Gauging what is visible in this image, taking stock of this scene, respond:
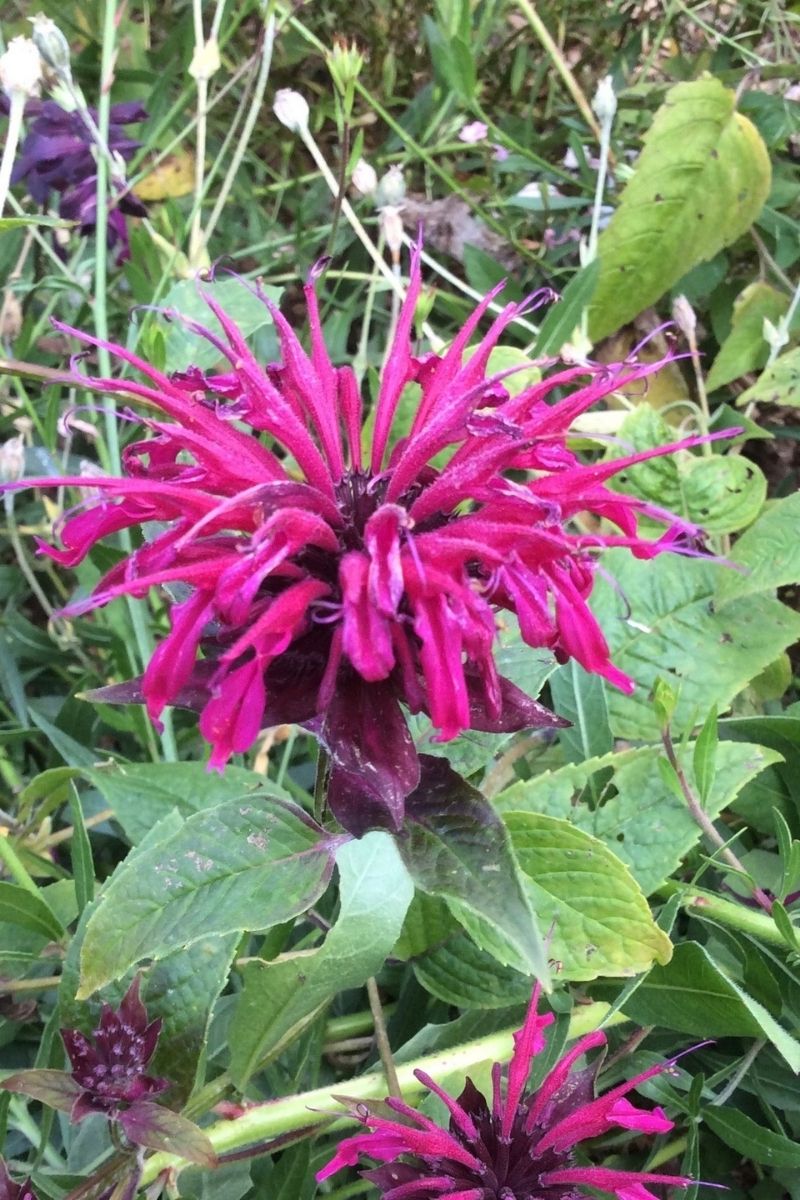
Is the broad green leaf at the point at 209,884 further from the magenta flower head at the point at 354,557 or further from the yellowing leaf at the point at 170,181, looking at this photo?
the yellowing leaf at the point at 170,181

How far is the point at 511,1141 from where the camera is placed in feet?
1.75

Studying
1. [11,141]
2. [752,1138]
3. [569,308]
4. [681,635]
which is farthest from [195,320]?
[752,1138]

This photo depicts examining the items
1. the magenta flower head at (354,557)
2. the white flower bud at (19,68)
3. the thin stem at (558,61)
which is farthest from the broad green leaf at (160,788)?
the thin stem at (558,61)

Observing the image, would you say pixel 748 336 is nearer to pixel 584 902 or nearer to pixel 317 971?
pixel 584 902

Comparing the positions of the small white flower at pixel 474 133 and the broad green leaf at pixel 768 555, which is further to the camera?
the small white flower at pixel 474 133

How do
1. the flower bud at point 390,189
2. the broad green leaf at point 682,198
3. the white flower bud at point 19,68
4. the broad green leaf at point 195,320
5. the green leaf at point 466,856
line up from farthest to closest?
the broad green leaf at point 682,198
the flower bud at point 390,189
the broad green leaf at point 195,320
the white flower bud at point 19,68
the green leaf at point 466,856

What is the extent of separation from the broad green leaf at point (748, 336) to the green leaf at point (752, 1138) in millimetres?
645

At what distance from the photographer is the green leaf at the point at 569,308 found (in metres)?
0.87

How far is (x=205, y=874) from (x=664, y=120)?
87 centimetres

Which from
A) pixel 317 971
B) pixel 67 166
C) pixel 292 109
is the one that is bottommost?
pixel 317 971

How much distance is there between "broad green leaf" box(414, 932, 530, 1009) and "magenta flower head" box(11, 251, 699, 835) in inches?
8.2

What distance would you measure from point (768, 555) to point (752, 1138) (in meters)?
0.37

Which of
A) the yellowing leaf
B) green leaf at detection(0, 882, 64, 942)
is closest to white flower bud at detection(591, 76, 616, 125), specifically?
the yellowing leaf

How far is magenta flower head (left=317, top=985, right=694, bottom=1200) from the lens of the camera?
51 centimetres
